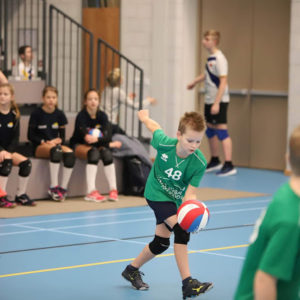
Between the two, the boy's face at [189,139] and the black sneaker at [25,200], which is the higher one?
the boy's face at [189,139]

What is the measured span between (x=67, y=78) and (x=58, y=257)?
874 cm

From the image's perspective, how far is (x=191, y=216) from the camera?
514 centimetres

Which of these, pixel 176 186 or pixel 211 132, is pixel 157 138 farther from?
pixel 211 132

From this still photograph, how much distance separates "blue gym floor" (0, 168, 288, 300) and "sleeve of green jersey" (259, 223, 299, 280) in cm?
283

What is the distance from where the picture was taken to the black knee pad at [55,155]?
9.70 m

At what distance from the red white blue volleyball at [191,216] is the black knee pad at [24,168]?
4.36 meters

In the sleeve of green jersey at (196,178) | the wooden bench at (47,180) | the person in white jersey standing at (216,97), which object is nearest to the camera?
the sleeve of green jersey at (196,178)

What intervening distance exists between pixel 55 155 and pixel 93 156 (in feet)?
1.64

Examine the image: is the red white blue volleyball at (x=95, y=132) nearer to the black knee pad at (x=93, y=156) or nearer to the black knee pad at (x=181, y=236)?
the black knee pad at (x=93, y=156)

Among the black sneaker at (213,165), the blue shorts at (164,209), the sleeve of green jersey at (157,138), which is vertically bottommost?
the black sneaker at (213,165)

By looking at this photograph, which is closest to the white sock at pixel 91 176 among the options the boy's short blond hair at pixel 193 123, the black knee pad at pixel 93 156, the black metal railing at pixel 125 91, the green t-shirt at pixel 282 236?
the black knee pad at pixel 93 156

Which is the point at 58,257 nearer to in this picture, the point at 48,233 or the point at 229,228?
the point at 48,233

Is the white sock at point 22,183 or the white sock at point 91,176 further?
the white sock at point 91,176

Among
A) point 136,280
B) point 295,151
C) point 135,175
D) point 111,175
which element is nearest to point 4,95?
point 111,175
